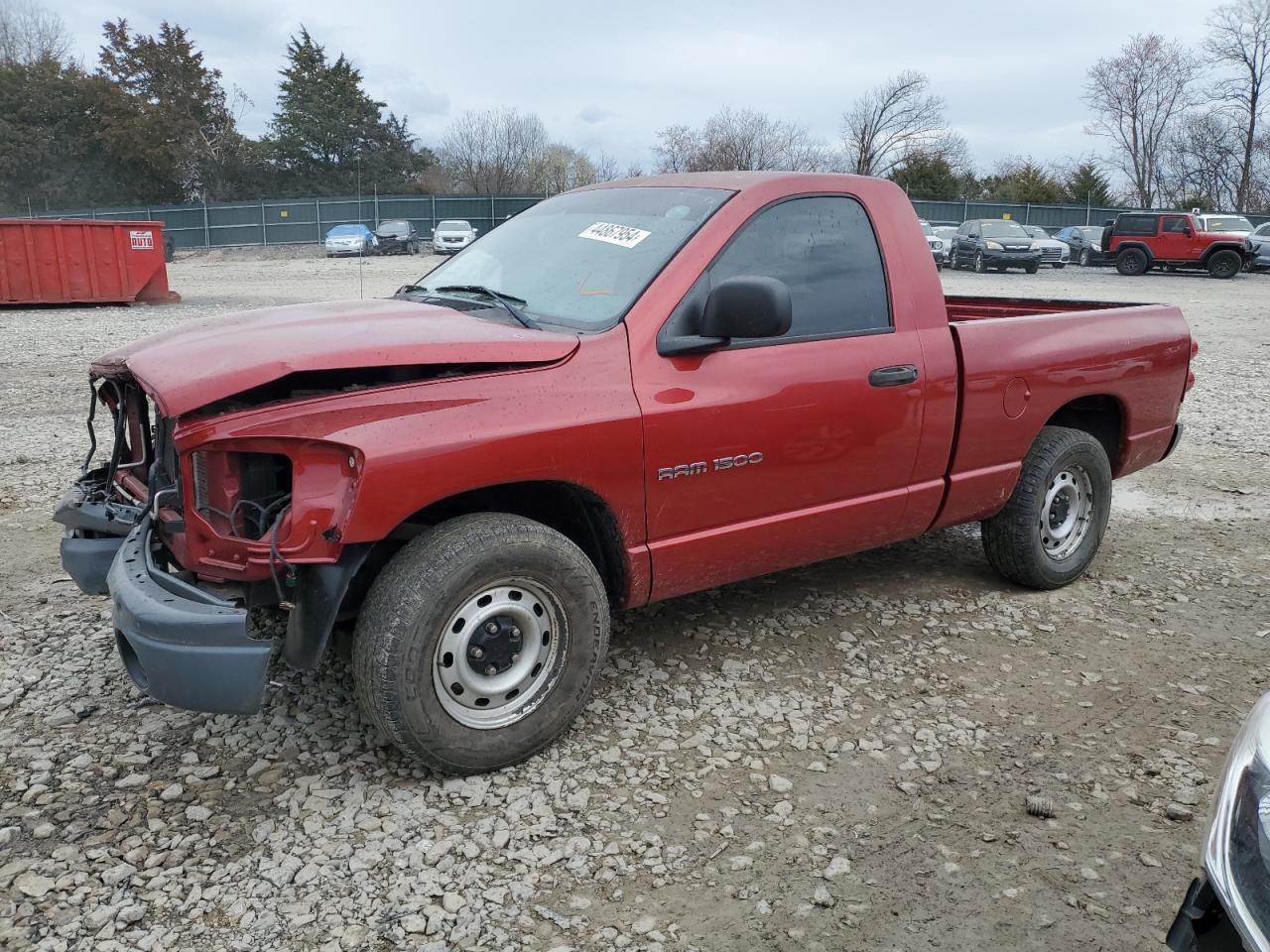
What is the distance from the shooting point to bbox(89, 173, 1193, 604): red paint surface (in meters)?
2.93

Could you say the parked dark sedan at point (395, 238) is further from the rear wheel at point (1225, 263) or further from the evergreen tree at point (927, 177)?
the rear wheel at point (1225, 263)

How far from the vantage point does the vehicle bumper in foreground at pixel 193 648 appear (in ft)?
9.27

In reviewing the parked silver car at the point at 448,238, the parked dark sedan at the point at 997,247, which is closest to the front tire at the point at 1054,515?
the parked dark sedan at the point at 997,247

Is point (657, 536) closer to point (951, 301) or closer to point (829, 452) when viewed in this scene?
point (829, 452)

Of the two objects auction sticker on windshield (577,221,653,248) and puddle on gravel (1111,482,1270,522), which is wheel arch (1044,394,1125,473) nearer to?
puddle on gravel (1111,482,1270,522)

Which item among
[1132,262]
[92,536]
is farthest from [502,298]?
[1132,262]

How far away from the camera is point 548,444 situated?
10.6 feet

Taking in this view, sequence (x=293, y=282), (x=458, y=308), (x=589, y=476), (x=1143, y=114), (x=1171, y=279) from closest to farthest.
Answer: (x=589, y=476), (x=458, y=308), (x=293, y=282), (x=1171, y=279), (x=1143, y=114)

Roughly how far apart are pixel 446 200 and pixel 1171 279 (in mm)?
29366

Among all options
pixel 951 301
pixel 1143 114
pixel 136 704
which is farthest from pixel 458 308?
pixel 1143 114

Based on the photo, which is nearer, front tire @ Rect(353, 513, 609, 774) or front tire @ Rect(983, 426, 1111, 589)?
front tire @ Rect(353, 513, 609, 774)

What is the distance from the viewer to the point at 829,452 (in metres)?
3.92

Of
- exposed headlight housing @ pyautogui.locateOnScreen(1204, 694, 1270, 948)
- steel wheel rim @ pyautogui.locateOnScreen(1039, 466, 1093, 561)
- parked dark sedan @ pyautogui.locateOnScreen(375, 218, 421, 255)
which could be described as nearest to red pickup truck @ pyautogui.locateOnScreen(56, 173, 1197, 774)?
steel wheel rim @ pyautogui.locateOnScreen(1039, 466, 1093, 561)

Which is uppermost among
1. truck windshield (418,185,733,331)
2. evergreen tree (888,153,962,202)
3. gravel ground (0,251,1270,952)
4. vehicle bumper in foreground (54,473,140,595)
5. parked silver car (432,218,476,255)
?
evergreen tree (888,153,962,202)
